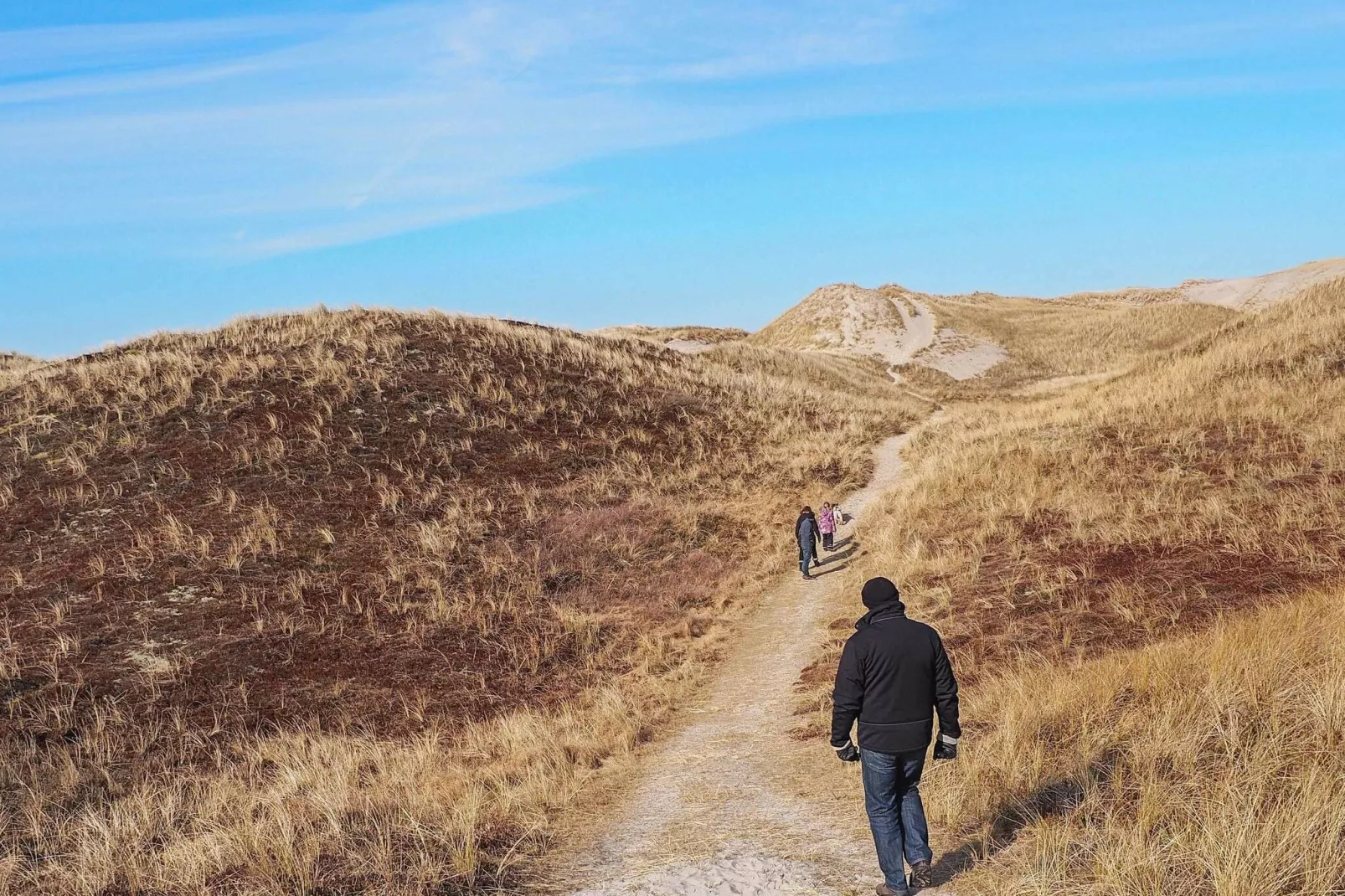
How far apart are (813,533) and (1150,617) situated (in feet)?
27.0

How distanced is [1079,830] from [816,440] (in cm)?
2654

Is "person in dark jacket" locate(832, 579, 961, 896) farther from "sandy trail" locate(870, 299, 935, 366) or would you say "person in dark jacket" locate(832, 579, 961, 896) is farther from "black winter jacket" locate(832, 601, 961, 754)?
"sandy trail" locate(870, 299, 935, 366)

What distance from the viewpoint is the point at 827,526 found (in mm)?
21484

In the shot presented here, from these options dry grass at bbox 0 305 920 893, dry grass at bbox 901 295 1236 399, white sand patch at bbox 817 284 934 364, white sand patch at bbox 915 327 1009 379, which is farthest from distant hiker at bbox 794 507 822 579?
white sand patch at bbox 817 284 934 364

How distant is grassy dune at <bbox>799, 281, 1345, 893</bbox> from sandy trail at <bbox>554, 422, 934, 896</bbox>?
2.88ft

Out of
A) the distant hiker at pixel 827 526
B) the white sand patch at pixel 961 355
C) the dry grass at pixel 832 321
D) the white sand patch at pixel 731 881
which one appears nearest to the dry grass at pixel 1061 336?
the white sand patch at pixel 961 355

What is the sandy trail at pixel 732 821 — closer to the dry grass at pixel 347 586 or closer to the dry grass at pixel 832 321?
the dry grass at pixel 347 586

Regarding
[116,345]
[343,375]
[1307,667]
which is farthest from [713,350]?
[1307,667]

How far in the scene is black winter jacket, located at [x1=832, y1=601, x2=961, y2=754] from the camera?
5.92 meters

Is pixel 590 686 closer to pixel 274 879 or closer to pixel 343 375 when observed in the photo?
pixel 274 879

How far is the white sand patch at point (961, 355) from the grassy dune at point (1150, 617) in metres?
33.9

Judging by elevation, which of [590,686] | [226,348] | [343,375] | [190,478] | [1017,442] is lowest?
[590,686]

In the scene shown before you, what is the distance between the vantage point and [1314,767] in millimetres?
5980

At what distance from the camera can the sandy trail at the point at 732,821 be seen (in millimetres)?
6820
